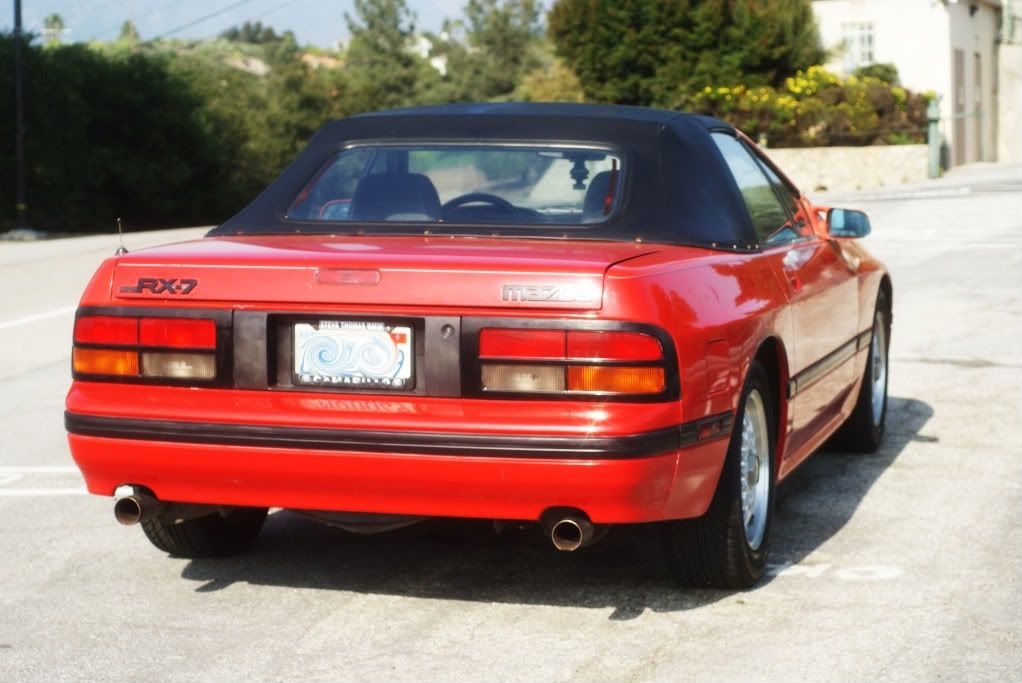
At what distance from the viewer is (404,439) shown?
183 inches

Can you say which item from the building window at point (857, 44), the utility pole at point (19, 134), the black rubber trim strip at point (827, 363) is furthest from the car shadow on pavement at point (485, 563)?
the building window at point (857, 44)

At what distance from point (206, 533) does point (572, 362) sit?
1.71m

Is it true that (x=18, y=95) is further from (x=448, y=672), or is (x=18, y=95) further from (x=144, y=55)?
(x=448, y=672)

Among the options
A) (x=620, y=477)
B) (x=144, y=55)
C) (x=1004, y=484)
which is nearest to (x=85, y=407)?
(x=620, y=477)

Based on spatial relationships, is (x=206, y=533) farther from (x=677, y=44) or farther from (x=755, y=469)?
(x=677, y=44)

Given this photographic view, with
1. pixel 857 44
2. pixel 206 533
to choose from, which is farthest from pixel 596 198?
pixel 857 44

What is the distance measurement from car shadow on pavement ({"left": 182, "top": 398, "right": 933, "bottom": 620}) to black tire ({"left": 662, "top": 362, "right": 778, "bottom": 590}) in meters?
0.08

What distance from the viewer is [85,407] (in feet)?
16.4

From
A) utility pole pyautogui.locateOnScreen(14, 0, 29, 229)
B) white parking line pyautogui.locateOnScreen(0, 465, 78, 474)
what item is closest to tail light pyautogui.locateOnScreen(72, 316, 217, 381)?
white parking line pyautogui.locateOnScreen(0, 465, 78, 474)

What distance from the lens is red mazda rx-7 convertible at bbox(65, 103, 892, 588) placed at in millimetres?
4605

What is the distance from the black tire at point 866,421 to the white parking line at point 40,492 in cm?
330

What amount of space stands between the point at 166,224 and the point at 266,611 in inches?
1670

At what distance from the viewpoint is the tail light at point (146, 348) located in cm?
488

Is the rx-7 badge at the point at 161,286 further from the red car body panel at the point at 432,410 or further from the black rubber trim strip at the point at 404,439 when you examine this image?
the black rubber trim strip at the point at 404,439
